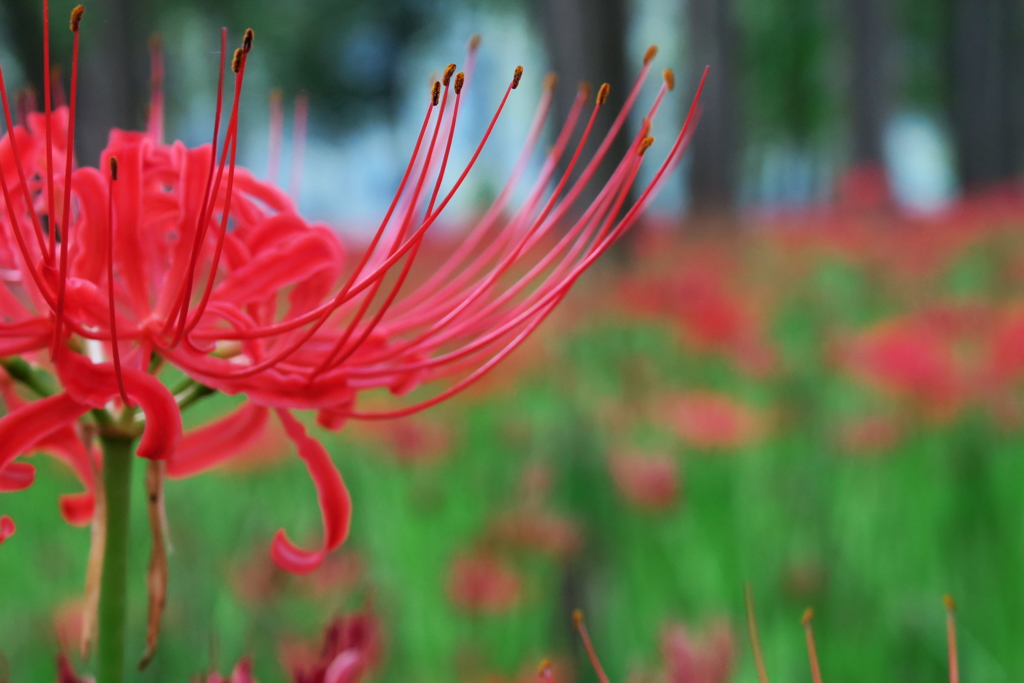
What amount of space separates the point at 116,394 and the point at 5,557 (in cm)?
149

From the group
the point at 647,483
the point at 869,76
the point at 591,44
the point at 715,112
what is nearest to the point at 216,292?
the point at 647,483

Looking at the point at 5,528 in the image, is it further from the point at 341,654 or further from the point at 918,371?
the point at 918,371

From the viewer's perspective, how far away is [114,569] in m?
0.48

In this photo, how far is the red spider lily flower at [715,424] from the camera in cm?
170

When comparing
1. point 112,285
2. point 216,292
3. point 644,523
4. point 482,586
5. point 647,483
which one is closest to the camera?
point 112,285

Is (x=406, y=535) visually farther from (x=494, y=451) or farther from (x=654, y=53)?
(x=654, y=53)

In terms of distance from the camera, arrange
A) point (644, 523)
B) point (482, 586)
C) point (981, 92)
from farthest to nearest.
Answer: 1. point (981, 92)
2. point (644, 523)
3. point (482, 586)

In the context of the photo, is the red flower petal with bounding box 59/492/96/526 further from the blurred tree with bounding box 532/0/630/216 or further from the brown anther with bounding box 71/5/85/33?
the blurred tree with bounding box 532/0/630/216

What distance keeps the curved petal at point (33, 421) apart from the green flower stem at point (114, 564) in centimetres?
4

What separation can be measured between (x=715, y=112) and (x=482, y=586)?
811 centimetres

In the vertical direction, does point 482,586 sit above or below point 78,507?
below

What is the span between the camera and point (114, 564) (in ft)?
1.58

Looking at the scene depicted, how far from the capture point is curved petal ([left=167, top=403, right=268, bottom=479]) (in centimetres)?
58

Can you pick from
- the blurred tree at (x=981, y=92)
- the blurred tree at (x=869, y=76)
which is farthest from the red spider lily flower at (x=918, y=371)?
the blurred tree at (x=981, y=92)
